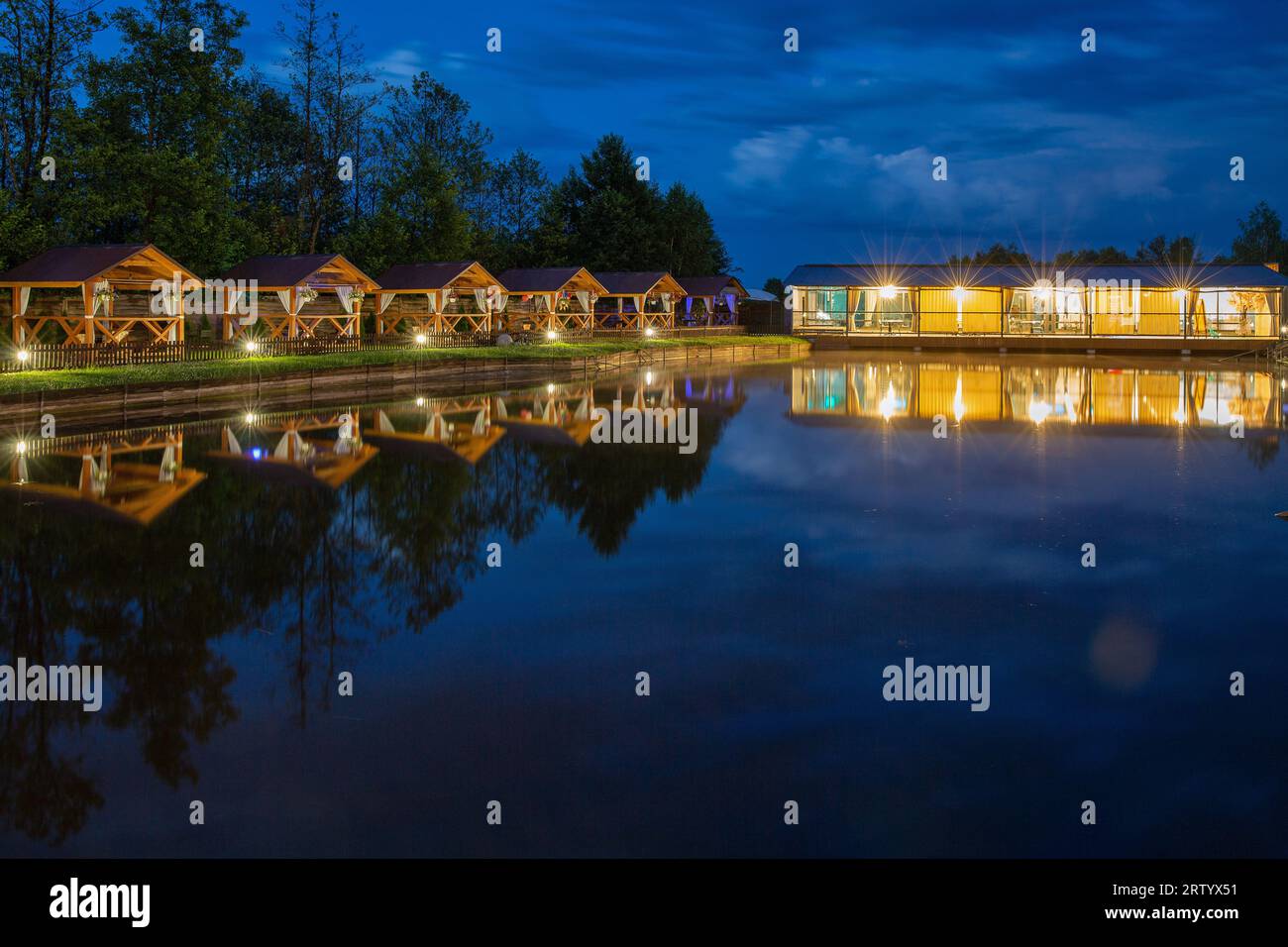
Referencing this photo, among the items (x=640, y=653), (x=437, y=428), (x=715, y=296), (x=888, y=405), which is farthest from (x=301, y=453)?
(x=715, y=296)

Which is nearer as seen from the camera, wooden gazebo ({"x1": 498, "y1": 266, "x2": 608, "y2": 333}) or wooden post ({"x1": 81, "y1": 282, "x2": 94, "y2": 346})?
wooden post ({"x1": 81, "y1": 282, "x2": 94, "y2": 346})

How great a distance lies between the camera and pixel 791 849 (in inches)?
291

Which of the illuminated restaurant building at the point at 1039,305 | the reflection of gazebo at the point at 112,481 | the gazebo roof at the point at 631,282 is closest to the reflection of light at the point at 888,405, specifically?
the reflection of gazebo at the point at 112,481

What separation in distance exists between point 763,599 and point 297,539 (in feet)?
20.1

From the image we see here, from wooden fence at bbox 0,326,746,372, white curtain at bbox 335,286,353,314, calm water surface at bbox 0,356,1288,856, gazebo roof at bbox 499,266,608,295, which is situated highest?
gazebo roof at bbox 499,266,608,295

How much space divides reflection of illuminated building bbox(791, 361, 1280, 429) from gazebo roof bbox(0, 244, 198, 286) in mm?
20291

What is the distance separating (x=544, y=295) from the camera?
66312mm

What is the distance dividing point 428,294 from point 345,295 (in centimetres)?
718

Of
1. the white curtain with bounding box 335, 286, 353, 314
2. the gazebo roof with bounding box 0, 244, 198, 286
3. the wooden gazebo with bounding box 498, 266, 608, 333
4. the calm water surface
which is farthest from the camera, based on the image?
the wooden gazebo with bounding box 498, 266, 608, 333

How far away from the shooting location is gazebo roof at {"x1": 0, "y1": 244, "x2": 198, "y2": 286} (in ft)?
125

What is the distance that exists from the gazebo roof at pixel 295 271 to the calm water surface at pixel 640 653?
24864 millimetres

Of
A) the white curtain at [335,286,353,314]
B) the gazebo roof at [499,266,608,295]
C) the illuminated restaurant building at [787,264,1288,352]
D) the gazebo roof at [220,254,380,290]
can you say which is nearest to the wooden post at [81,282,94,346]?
the gazebo roof at [220,254,380,290]

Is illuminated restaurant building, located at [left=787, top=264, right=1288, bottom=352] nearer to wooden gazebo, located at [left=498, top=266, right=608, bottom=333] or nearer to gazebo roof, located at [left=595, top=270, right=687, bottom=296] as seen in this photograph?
gazebo roof, located at [left=595, top=270, right=687, bottom=296]

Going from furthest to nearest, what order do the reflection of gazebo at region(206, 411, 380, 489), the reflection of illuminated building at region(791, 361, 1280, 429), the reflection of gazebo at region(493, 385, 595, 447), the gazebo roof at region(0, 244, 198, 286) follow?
1. the gazebo roof at region(0, 244, 198, 286)
2. the reflection of illuminated building at region(791, 361, 1280, 429)
3. the reflection of gazebo at region(493, 385, 595, 447)
4. the reflection of gazebo at region(206, 411, 380, 489)
